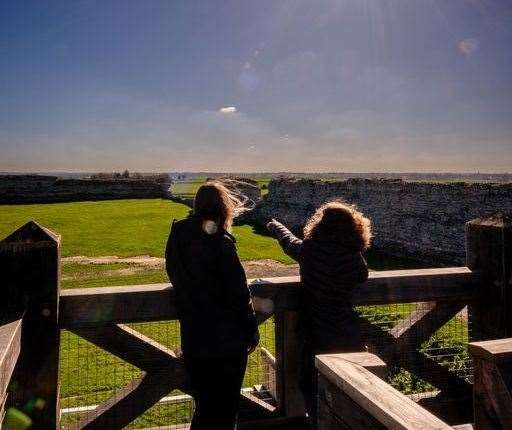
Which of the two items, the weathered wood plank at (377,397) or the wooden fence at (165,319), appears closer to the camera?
the weathered wood plank at (377,397)

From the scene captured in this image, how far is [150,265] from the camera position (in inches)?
521

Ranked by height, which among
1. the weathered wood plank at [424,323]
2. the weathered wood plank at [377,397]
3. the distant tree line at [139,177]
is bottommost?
the weathered wood plank at [424,323]

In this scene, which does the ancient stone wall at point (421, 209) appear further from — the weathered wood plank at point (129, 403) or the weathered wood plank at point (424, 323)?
the weathered wood plank at point (129, 403)

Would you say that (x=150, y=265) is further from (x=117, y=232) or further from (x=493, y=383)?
(x=493, y=383)

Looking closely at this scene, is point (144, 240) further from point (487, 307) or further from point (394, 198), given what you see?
point (487, 307)

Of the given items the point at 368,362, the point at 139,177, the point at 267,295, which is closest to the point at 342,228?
the point at 267,295

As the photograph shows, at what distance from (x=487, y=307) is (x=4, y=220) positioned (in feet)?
81.9

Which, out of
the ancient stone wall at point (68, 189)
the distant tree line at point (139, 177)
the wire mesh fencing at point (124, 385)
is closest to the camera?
the wire mesh fencing at point (124, 385)

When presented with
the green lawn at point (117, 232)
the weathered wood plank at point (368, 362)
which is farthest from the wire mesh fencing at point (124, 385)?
the green lawn at point (117, 232)

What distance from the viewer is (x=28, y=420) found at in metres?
2.23

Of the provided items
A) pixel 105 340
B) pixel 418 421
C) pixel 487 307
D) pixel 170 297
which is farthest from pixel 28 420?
pixel 487 307

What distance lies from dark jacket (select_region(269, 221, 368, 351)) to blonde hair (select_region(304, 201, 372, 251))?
0.05 metres

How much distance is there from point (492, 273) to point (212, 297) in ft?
6.66

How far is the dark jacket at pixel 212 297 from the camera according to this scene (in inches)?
91.1
